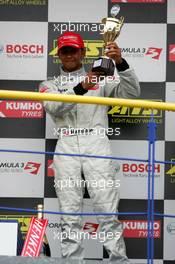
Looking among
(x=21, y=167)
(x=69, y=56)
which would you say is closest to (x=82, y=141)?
(x=69, y=56)

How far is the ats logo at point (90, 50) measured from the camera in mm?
4789

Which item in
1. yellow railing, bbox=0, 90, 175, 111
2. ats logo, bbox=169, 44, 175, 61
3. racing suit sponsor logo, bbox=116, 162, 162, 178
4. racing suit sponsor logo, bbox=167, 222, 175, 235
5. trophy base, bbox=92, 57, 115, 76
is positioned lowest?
racing suit sponsor logo, bbox=167, 222, 175, 235

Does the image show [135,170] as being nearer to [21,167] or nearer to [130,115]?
[130,115]

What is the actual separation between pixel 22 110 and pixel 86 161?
80 cm

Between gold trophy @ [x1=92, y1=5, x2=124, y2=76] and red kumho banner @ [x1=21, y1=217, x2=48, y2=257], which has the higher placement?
gold trophy @ [x1=92, y1=5, x2=124, y2=76]

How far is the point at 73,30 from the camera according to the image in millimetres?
4785

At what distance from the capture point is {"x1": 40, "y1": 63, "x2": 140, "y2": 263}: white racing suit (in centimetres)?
407

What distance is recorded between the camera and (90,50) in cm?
479

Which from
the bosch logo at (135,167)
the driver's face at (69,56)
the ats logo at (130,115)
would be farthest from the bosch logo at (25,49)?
the bosch logo at (135,167)

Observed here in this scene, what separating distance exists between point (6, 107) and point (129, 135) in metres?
0.89

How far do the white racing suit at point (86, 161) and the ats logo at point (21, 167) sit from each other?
1.54ft

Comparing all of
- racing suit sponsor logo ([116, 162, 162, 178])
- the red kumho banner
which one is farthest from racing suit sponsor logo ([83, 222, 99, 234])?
the red kumho banner

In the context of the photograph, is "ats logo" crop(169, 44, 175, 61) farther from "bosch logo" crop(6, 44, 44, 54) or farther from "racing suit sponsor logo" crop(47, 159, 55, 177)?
"racing suit sponsor logo" crop(47, 159, 55, 177)

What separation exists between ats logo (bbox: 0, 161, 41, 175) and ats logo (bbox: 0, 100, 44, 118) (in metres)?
0.33
